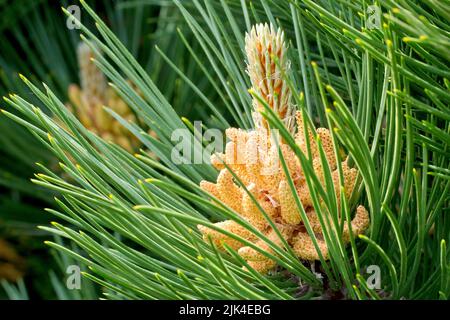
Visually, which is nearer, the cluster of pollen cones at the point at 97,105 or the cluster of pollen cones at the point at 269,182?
the cluster of pollen cones at the point at 269,182

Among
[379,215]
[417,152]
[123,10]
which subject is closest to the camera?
[379,215]

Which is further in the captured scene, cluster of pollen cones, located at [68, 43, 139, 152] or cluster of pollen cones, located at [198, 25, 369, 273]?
cluster of pollen cones, located at [68, 43, 139, 152]

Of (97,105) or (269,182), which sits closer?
(269,182)

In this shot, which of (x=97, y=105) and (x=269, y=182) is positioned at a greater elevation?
(x=97, y=105)

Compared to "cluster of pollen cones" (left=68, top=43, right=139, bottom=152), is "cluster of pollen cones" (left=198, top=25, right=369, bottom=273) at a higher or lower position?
lower

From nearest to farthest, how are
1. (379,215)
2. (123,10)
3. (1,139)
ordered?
1. (379,215)
2. (1,139)
3. (123,10)

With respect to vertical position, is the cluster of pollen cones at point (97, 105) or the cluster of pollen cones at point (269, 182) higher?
the cluster of pollen cones at point (97, 105)
